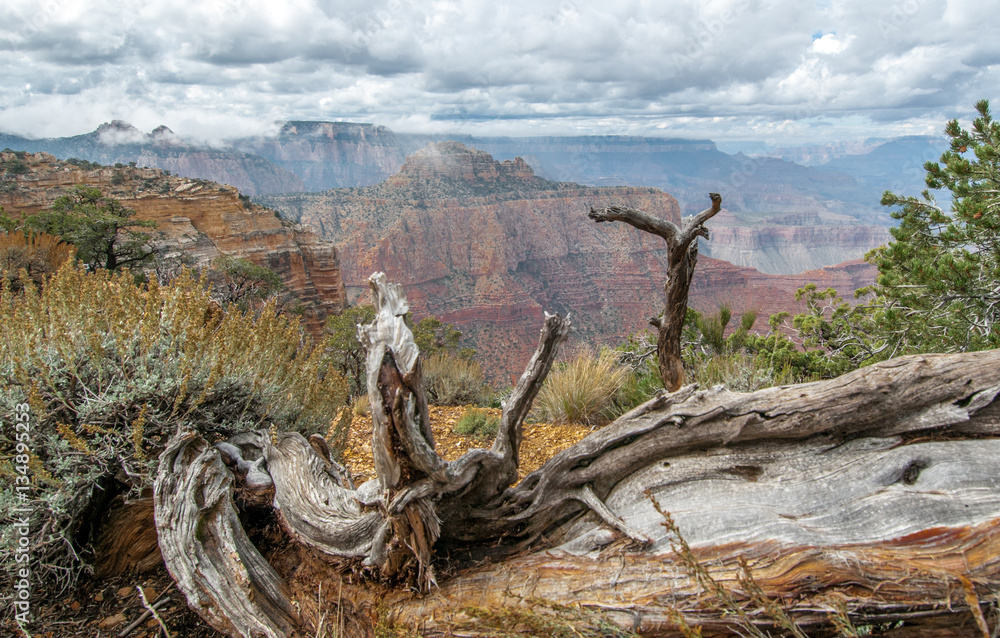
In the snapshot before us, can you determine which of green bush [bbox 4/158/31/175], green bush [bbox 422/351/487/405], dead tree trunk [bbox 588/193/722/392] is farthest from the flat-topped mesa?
dead tree trunk [bbox 588/193/722/392]

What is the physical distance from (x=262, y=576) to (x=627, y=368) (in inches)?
244

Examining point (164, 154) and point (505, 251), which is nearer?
point (505, 251)

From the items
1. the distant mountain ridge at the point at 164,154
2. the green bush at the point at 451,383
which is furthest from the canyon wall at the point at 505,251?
the green bush at the point at 451,383

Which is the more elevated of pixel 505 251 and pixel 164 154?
pixel 164 154

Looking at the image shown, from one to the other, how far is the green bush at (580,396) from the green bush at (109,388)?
3.56 meters

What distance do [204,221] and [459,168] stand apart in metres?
78.3

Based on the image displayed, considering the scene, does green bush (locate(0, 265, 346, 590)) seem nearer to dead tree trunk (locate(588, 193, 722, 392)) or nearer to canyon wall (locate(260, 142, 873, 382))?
dead tree trunk (locate(588, 193, 722, 392))

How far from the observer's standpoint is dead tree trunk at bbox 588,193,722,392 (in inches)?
200

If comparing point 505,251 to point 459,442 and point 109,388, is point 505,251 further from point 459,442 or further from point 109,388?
point 109,388

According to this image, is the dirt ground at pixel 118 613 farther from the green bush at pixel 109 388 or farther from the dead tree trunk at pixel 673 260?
the dead tree trunk at pixel 673 260

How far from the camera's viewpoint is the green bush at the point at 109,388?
278 cm

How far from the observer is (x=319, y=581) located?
9.11 ft

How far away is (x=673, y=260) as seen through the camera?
5430 mm

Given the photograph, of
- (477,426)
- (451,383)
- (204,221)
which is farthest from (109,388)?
(204,221)
